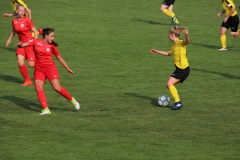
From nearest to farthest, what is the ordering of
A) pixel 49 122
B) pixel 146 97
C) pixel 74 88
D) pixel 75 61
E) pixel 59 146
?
pixel 59 146, pixel 49 122, pixel 146 97, pixel 74 88, pixel 75 61

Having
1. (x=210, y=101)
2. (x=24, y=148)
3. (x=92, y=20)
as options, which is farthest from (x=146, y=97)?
(x=92, y=20)

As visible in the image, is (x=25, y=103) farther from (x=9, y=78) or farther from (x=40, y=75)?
(x=9, y=78)

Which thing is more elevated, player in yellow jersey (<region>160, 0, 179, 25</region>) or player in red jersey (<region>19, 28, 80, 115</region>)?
player in red jersey (<region>19, 28, 80, 115</region>)

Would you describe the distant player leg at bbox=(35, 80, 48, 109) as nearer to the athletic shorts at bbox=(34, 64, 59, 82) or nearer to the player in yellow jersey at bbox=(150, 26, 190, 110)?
the athletic shorts at bbox=(34, 64, 59, 82)

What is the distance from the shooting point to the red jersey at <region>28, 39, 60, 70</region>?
1441 centimetres

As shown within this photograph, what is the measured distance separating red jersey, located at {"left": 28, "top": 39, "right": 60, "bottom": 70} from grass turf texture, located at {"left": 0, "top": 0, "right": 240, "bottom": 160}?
124cm

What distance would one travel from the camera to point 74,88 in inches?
713

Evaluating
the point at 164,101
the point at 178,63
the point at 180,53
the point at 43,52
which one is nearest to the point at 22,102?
the point at 43,52

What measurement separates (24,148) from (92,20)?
1832 centimetres

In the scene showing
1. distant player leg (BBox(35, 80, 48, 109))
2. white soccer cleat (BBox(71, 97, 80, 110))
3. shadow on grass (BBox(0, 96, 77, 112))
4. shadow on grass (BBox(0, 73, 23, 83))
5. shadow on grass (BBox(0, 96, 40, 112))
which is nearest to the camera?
distant player leg (BBox(35, 80, 48, 109))

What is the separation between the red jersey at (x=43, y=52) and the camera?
47.3 feet

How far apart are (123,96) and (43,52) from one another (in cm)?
338

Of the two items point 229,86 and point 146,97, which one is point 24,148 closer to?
point 146,97

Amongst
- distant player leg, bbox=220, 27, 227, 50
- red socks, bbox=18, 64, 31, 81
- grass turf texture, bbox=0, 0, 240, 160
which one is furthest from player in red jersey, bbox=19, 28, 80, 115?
distant player leg, bbox=220, 27, 227, 50
